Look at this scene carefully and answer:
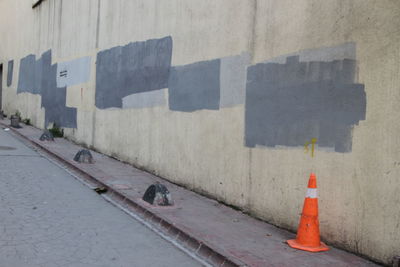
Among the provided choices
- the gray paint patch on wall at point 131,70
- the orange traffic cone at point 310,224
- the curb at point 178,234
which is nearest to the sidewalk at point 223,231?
the curb at point 178,234

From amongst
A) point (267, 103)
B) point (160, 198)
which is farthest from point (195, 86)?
point (160, 198)

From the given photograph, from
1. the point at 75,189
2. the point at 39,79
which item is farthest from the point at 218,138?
the point at 39,79

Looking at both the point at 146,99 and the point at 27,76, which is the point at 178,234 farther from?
the point at 27,76

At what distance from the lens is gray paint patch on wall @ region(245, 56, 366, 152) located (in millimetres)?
4660

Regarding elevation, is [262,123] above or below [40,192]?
above

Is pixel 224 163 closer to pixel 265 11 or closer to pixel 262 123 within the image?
pixel 262 123

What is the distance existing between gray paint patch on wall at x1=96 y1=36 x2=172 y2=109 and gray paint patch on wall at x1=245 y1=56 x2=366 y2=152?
9.42 feet

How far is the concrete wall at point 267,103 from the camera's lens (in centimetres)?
434

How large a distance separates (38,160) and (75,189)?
11.1ft

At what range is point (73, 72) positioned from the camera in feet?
45.1

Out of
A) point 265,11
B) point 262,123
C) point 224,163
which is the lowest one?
point 224,163

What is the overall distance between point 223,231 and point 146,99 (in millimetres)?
4544

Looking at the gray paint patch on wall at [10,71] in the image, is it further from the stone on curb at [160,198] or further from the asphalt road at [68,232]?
the stone on curb at [160,198]

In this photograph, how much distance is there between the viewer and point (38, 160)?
10.5m
